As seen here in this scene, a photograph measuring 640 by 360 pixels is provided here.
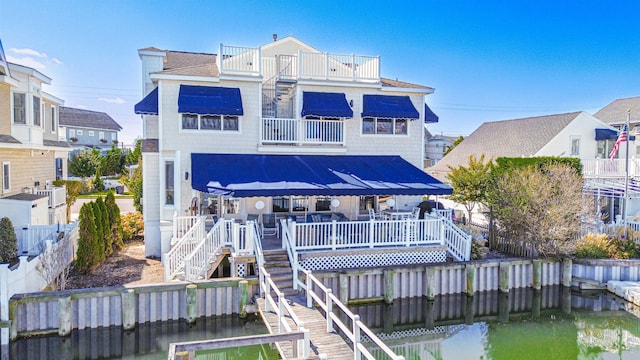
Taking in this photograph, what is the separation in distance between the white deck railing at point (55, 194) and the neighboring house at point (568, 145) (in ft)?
68.7

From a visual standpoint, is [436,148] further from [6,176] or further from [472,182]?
[6,176]

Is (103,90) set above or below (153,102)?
above

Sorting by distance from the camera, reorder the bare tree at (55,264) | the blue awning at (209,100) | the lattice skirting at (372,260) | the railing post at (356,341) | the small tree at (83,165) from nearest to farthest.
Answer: the railing post at (356,341)
the bare tree at (55,264)
the lattice skirting at (372,260)
the blue awning at (209,100)
the small tree at (83,165)

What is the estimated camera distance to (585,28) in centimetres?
2969

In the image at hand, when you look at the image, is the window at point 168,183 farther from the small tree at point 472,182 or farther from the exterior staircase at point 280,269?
the small tree at point 472,182

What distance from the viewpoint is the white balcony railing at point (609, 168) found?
77.2 ft

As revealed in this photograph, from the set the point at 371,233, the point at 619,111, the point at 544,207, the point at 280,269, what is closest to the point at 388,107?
the point at 371,233

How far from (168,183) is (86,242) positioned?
3677 millimetres

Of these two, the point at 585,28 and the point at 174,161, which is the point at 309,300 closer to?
the point at 174,161

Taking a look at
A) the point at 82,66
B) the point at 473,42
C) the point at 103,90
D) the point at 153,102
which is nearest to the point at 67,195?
the point at 153,102

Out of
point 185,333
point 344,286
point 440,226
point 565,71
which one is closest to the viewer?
point 185,333

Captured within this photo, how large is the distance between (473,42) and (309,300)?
993 inches

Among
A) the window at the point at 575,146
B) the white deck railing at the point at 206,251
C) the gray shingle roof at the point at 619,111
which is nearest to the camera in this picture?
the white deck railing at the point at 206,251

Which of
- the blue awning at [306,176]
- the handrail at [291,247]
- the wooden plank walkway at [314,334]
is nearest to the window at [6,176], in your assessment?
the blue awning at [306,176]
